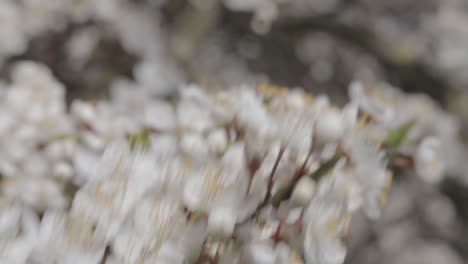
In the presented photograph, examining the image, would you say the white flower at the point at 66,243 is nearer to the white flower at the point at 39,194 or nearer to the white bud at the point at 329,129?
the white flower at the point at 39,194

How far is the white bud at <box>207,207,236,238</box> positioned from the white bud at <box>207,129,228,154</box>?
79 mm

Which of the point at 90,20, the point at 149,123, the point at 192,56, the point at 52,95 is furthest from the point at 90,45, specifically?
the point at 149,123

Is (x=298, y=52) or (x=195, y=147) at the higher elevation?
(x=195, y=147)

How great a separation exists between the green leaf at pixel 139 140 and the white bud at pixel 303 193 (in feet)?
0.52

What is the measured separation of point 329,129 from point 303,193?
0.06m

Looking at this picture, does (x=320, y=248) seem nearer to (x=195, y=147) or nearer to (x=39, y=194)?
(x=195, y=147)

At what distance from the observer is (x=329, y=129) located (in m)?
0.52

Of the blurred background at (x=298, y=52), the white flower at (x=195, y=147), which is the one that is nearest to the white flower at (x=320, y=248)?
the white flower at (x=195, y=147)

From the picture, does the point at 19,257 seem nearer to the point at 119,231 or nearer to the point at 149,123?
the point at 119,231

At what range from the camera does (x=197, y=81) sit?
1.31m

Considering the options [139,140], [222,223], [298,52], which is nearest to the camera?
[222,223]

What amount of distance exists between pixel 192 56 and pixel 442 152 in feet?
1.84

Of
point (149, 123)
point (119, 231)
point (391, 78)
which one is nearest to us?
point (119, 231)

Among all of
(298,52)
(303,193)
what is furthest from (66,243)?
(298,52)
